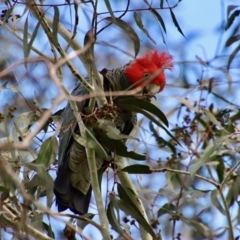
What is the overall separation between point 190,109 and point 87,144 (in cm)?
119

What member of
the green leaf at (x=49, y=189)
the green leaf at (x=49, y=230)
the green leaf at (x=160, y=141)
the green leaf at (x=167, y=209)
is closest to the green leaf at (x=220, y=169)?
the green leaf at (x=160, y=141)

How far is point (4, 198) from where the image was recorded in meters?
2.05

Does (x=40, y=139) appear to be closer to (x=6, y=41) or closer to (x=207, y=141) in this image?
(x=207, y=141)

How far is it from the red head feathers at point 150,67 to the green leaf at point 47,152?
0.76m

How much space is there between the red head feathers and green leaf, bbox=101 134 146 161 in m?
0.62

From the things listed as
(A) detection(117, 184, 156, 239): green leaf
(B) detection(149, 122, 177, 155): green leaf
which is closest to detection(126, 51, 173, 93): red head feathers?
(B) detection(149, 122, 177, 155): green leaf

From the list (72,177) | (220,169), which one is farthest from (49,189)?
(220,169)

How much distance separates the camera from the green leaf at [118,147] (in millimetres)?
2260

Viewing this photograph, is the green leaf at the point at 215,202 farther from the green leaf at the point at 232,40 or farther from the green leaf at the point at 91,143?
the green leaf at the point at 91,143

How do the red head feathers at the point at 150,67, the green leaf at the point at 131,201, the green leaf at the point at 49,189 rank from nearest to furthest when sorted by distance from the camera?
1. the green leaf at the point at 49,189
2. the green leaf at the point at 131,201
3. the red head feathers at the point at 150,67

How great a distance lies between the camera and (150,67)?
282cm

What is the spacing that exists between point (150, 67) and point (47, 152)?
2.69ft

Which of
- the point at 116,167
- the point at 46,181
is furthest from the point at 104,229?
the point at 116,167

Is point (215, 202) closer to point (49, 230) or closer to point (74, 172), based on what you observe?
point (74, 172)
